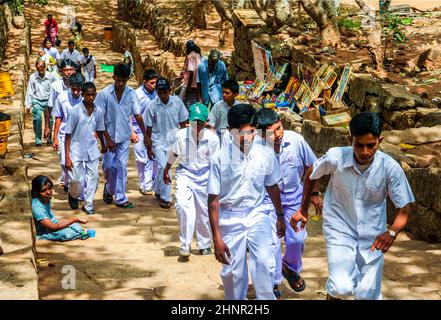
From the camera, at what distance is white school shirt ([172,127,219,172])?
25.3 feet

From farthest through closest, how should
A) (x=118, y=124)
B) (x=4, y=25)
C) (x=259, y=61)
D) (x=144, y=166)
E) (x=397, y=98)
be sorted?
(x=4, y=25), (x=259, y=61), (x=397, y=98), (x=144, y=166), (x=118, y=124)

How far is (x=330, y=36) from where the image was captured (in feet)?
48.8

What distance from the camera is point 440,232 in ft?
25.2

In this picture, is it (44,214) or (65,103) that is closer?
(44,214)

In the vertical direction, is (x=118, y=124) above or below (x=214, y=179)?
below

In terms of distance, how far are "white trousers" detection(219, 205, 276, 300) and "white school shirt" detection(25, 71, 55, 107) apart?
890 centimetres

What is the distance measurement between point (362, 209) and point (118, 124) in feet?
17.0

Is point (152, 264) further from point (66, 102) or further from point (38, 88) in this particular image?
point (38, 88)

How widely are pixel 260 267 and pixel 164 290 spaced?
103 cm

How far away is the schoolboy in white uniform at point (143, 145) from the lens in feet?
33.7

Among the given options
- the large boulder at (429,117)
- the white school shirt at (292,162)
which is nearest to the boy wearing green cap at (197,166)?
the white school shirt at (292,162)

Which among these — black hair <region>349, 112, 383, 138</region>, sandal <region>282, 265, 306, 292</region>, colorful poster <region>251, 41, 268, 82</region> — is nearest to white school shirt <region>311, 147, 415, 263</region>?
black hair <region>349, 112, 383, 138</region>

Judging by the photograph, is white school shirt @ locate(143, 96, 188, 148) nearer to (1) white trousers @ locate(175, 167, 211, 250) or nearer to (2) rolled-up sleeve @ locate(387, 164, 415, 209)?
(1) white trousers @ locate(175, 167, 211, 250)

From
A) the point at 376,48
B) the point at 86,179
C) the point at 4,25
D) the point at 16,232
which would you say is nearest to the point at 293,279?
the point at 16,232
